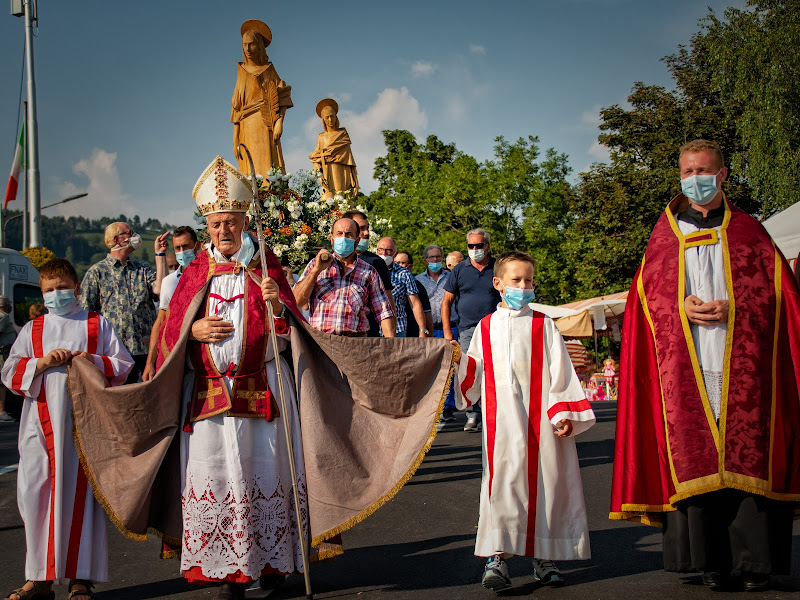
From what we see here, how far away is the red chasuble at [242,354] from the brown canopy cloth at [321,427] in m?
0.11

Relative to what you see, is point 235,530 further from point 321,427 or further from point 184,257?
point 184,257

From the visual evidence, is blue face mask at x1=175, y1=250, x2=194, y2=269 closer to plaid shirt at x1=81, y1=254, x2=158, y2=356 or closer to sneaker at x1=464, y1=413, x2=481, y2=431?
plaid shirt at x1=81, y1=254, x2=158, y2=356

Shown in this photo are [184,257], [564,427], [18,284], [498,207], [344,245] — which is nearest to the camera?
[564,427]

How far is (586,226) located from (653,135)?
457cm

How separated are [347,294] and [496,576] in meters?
2.98

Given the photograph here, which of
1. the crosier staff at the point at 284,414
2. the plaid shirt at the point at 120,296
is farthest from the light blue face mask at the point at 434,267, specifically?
the crosier staff at the point at 284,414

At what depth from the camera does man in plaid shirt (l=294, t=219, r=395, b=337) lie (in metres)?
7.11

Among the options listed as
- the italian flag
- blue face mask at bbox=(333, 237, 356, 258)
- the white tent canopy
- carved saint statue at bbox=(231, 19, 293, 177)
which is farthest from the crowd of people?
the italian flag

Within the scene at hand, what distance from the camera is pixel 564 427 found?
4996 millimetres

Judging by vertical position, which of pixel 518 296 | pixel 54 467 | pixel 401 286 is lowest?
pixel 54 467

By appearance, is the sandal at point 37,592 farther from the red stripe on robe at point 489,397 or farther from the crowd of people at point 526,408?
the red stripe on robe at point 489,397

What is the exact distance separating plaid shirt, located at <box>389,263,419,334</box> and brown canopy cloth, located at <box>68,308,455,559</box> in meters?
5.07

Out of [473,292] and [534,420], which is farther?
[473,292]

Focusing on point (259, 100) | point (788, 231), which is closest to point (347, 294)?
point (788, 231)
